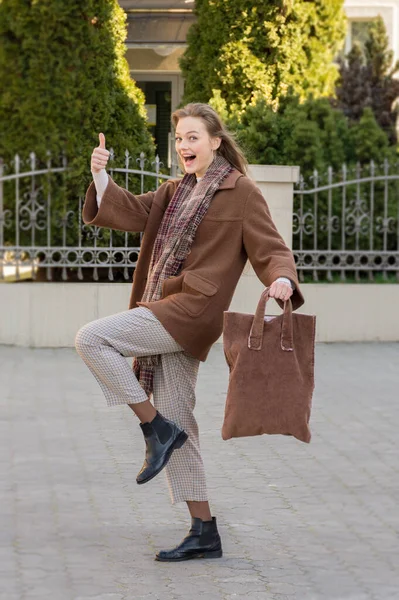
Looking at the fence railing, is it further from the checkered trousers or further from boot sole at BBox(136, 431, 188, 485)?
boot sole at BBox(136, 431, 188, 485)

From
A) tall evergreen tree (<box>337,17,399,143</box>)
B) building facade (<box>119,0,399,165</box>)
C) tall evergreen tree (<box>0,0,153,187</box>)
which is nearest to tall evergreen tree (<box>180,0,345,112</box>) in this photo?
tall evergreen tree (<box>0,0,153,187</box>)

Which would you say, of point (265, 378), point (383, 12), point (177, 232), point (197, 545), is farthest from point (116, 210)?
point (383, 12)

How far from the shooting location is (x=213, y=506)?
6.00 m

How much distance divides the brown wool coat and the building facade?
10.3m

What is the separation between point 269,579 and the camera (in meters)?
4.85

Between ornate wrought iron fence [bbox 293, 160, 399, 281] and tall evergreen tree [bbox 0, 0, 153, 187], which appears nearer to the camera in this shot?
tall evergreen tree [bbox 0, 0, 153, 187]

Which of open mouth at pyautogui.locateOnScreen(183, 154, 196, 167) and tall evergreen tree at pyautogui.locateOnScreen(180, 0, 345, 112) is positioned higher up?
tall evergreen tree at pyautogui.locateOnScreen(180, 0, 345, 112)

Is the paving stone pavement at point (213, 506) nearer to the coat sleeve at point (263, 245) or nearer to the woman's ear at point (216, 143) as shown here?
the coat sleeve at point (263, 245)

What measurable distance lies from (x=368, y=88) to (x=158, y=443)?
642 inches

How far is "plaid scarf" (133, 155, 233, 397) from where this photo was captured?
16.5 ft

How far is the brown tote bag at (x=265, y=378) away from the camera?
4.85 m

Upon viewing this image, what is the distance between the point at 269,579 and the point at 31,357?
20.1 ft

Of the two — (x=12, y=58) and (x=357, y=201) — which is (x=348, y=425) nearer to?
(x=357, y=201)

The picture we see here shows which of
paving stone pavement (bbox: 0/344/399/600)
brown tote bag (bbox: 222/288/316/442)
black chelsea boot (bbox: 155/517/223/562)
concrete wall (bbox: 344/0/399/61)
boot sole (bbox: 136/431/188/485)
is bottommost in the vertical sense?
paving stone pavement (bbox: 0/344/399/600)
